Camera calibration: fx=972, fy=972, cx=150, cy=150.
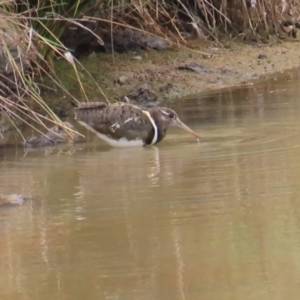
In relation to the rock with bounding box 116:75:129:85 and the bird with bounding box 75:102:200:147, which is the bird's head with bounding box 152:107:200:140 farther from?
the rock with bounding box 116:75:129:85

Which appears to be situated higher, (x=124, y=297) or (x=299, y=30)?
(x=299, y=30)

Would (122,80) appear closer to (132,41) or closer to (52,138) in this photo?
(132,41)

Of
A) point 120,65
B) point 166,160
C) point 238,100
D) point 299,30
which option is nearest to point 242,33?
point 299,30

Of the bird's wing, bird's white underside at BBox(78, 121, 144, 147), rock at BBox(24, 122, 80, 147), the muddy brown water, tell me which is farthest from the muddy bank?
the muddy brown water

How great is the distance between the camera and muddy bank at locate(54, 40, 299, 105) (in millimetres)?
8859

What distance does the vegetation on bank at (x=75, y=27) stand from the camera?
6477 mm

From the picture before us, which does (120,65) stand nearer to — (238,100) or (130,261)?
(238,100)

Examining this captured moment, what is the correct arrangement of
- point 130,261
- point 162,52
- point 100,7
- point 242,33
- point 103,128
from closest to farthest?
point 130,261 → point 103,128 → point 100,7 → point 162,52 → point 242,33

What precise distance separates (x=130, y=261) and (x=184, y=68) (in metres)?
5.93

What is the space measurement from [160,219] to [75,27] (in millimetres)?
4617

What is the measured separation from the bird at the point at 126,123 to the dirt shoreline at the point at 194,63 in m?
1.47

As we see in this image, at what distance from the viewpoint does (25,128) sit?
24.5 feet

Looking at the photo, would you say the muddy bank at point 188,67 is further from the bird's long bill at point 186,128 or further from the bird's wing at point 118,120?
the bird's long bill at point 186,128

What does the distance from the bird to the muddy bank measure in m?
1.11
